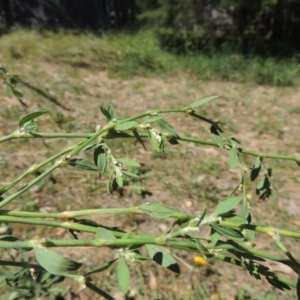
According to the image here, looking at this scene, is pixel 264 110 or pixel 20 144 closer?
pixel 20 144

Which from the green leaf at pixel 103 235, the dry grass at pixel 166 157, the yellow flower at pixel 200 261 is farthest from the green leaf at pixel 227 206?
the yellow flower at pixel 200 261

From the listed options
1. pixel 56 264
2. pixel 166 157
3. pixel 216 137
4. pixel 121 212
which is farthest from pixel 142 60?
pixel 56 264

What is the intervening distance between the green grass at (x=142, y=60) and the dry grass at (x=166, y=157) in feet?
0.52

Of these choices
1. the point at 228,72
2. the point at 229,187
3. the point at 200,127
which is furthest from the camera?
the point at 228,72

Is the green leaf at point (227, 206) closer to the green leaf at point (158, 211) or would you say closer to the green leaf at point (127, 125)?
the green leaf at point (158, 211)

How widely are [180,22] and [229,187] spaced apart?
3.57 meters

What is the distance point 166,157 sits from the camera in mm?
3104

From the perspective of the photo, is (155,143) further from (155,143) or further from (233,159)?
(233,159)

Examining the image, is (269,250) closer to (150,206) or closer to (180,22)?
(150,206)

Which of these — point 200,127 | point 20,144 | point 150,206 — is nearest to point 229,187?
point 200,127

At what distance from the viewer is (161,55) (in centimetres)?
557

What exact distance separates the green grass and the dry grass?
0.16 metres

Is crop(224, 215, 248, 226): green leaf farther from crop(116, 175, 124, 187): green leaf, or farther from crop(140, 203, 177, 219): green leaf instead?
crop(116, 175, 124, 187): green leaf

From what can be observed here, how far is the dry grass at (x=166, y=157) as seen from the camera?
6.78ft
